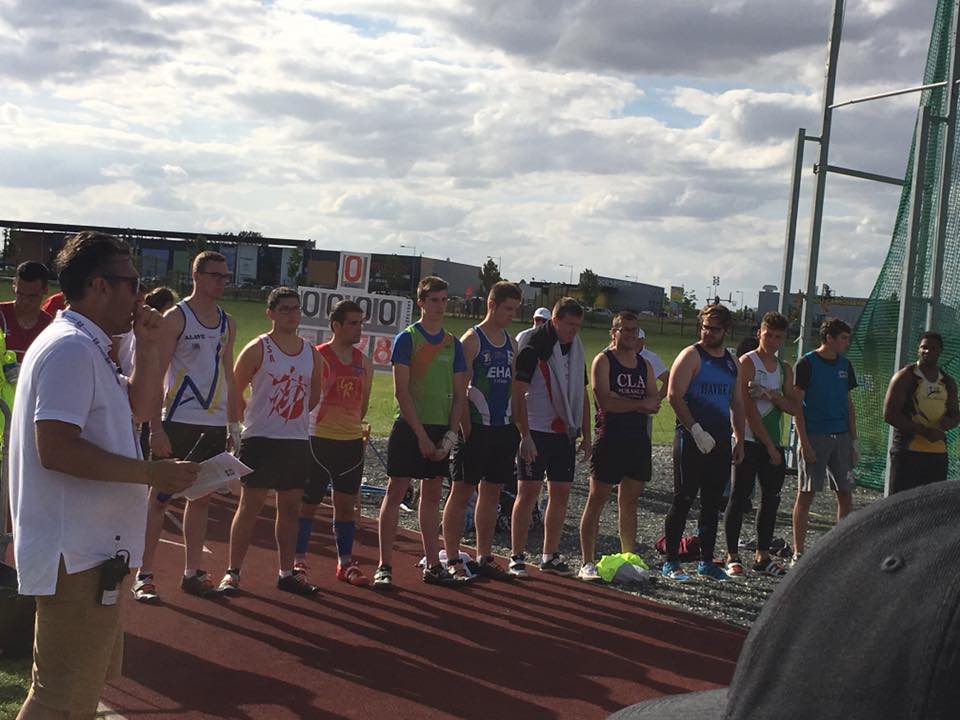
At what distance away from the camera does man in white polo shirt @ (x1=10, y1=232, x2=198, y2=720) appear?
3516mm

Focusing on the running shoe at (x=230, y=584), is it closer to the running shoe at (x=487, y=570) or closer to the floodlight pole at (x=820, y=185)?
the running shoe at (x=487, y=570)

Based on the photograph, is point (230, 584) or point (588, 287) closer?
point (230, 584)

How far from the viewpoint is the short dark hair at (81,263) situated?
3684mm

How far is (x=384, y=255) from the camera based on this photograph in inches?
4048

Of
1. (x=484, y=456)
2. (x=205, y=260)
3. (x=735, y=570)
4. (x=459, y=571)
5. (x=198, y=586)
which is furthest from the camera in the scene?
(x=735, y=570)

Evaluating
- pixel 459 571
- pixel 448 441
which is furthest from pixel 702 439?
pixel 459 571

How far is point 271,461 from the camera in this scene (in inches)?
300

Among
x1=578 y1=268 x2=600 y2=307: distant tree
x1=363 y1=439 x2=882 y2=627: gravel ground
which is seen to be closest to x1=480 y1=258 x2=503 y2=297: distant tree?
x1=578 y1=268 x2=600 y2=307: distant tree

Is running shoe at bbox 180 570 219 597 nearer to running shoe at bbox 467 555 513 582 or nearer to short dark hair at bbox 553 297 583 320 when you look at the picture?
running shoe at bbox 467 555 513 582

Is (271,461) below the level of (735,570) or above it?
above

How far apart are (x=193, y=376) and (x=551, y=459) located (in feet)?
9.66

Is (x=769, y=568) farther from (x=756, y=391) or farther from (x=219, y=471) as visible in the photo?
(x=219, y=471)

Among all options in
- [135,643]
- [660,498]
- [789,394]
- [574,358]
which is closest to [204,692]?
[135,643]

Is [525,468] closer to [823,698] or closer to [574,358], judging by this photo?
[574,358]
